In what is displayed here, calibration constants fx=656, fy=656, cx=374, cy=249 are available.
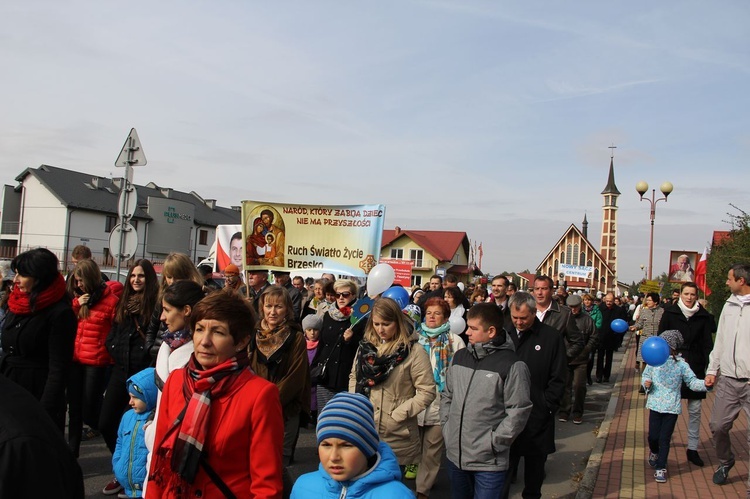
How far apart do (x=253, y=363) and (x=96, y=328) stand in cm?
175

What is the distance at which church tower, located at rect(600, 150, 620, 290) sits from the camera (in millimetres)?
107250

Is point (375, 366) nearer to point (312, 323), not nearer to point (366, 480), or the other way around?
point (312, 323)

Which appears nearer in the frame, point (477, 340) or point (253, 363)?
point (477, 340)

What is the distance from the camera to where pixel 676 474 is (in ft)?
22.0

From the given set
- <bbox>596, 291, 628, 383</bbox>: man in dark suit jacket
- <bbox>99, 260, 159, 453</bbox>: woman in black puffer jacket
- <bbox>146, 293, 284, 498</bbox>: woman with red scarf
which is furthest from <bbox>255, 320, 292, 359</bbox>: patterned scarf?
<bbox>596, 291, 628, 383</bbox>: man in dark suit jacket

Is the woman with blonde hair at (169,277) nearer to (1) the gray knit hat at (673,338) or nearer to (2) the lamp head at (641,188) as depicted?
(1) the gray knit hat at (673,338)

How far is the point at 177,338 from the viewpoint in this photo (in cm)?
385

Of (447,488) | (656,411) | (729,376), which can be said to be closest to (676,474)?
(656,411)

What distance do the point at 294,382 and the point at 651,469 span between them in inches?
161

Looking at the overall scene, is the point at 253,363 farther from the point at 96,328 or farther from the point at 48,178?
the point at 48,178

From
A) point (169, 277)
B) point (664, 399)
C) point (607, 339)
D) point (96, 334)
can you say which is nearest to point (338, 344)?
point (169, 277)

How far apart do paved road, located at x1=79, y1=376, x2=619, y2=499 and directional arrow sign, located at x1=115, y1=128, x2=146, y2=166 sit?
14.1 feet

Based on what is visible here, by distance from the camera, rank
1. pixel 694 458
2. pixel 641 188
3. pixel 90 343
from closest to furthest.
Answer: pixel 90 343 → pixel 694 458 → pixel 641 188

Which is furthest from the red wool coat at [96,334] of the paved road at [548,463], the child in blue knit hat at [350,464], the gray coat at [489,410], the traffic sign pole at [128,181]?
the child in blue knit hat at [350,464]
